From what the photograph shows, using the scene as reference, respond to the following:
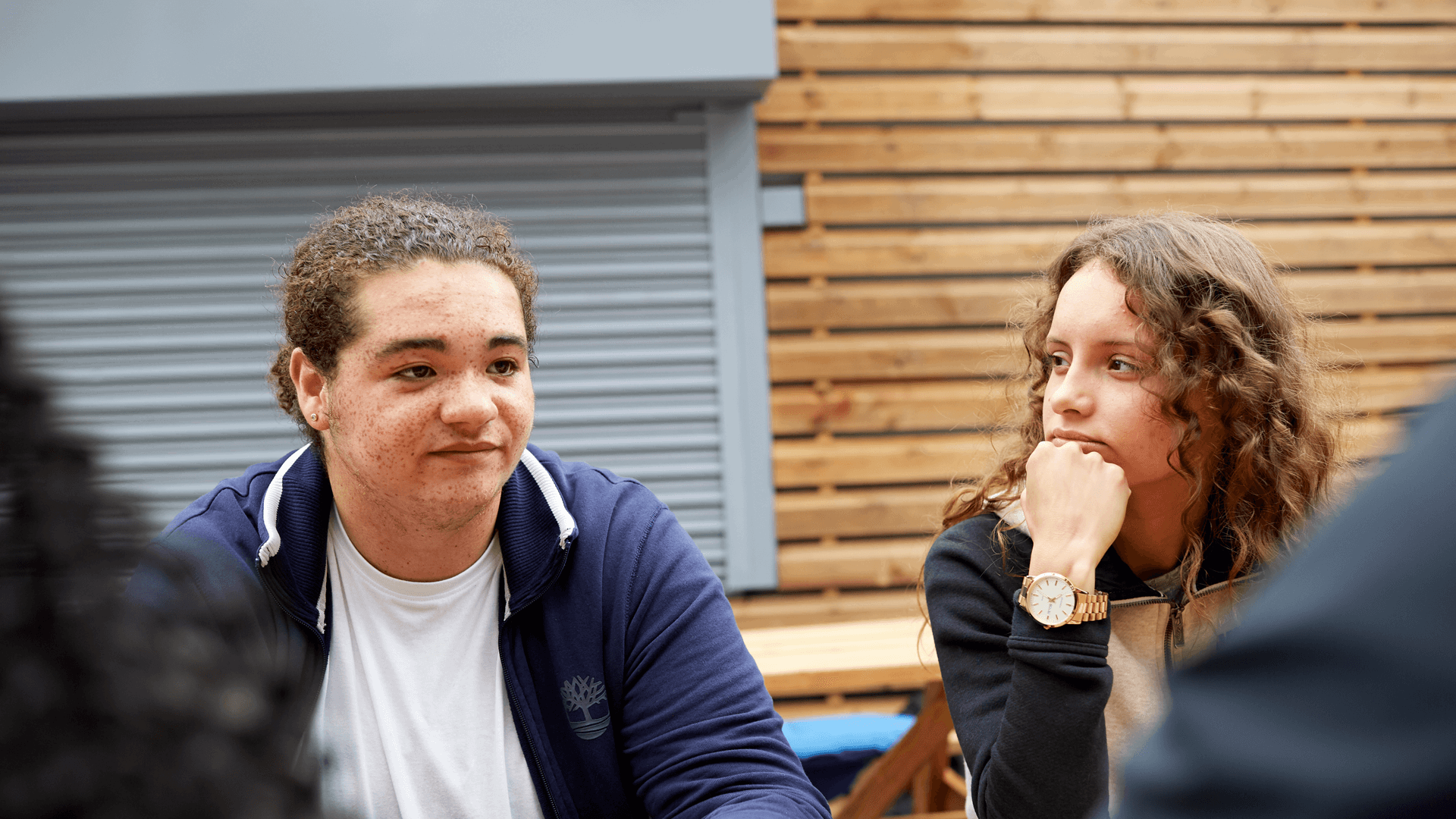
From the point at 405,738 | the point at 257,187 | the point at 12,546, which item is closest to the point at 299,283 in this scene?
the point at 405,738

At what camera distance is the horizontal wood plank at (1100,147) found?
181 inches

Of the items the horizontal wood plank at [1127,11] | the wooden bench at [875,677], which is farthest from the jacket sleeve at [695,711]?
the horizontal wood plank at [1127,11]

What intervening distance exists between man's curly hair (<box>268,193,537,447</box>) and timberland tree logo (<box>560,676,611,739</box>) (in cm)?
60

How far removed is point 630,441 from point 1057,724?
3140 mm

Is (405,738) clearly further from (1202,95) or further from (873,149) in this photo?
(1202,95)

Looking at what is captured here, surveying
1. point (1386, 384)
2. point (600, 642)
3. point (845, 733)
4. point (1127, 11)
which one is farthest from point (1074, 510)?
point (1386, 384)

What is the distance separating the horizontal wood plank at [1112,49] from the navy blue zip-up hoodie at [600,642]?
3.30 m

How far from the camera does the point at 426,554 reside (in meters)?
1.74

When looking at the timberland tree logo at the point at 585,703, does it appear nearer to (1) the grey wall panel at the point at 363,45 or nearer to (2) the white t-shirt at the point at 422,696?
(2) the white t-shirt at the point at 422,696

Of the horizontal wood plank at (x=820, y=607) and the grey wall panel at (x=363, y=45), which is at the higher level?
the grey wall panel at (x=363, y=45)

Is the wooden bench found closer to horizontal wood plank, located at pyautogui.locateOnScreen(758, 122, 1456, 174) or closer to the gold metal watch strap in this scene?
the gold metal watch strap

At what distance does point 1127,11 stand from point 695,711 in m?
4.24

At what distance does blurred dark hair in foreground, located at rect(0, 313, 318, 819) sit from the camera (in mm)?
333

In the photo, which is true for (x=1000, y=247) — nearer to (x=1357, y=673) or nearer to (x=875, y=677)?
(x=875, y=677)
